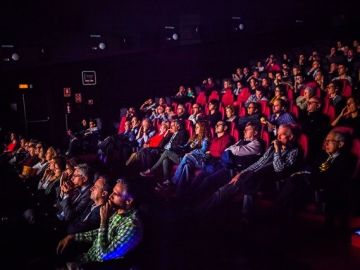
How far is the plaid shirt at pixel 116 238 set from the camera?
1916mm

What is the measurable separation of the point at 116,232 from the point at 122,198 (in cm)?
20

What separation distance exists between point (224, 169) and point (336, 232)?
4.01 ft

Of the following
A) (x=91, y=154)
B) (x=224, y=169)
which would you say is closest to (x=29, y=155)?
(x=91, y=154)

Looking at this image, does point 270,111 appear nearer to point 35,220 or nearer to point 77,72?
point 35,220

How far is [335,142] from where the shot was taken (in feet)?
9.42

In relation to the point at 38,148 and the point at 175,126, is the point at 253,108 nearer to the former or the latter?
the point at 175,126

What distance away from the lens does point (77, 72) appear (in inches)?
360

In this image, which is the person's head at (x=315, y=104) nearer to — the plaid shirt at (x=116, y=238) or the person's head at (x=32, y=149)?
the plaid shirt at (x=116, y=238)

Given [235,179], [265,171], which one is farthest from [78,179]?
[265,171]

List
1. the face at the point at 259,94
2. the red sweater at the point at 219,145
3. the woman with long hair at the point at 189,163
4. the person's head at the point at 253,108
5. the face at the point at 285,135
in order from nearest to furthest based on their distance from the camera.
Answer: the face at the point at 285,135, the woman with long hair at the point at 189,163, the red sweater at the point at 219,145, the person's head at the point at 253,108, the face at the point at 259,94

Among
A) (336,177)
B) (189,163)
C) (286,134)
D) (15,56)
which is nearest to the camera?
(336,177)

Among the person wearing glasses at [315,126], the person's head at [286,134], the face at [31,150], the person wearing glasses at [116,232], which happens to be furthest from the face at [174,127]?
the person wearing glasses at [116,232]

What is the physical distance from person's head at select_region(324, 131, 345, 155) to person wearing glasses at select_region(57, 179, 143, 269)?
178 cm

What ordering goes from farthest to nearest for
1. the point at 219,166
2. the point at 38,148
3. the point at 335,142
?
the point at 38,148
the point at 219,166
the point at 335,142
